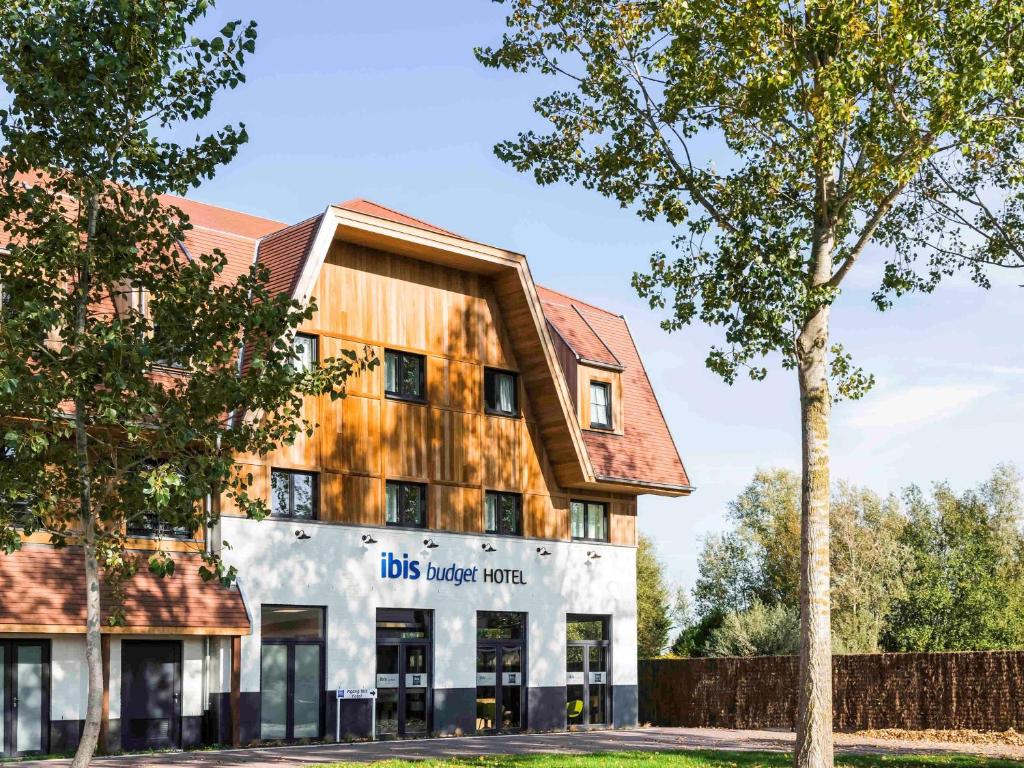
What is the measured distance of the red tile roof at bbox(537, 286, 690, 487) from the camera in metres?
29.8

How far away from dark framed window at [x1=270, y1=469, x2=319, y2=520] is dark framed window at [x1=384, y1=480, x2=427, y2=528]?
65.6 inches

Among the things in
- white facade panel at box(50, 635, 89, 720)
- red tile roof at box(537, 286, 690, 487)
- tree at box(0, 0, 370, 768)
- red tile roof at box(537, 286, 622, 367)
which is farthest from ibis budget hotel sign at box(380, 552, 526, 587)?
tree at box(0, 0, 370, 768)

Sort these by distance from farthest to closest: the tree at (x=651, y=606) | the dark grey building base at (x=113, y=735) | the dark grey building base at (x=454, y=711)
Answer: the tree at (x=651, y=606) → the dark grey building base at (x=454, y=711) → the dark grey building base at (x=113, y=735)

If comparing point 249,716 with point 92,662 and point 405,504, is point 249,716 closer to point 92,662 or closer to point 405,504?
point 405,504

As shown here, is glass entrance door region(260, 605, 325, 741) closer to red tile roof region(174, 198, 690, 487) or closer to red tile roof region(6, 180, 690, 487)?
red tile roof region(6, 180, 690, 487)

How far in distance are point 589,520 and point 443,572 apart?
4.83 metres

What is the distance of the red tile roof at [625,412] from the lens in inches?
1171

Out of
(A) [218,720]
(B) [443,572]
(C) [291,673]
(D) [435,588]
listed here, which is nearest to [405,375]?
(B) [443,572]

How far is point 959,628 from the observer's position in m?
39.3

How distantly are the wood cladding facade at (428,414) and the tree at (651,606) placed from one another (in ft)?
101

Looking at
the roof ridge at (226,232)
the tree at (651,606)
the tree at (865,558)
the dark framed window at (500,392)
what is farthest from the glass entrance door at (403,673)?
the tree at (651,606)

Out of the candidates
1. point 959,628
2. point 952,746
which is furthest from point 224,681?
point 959,628

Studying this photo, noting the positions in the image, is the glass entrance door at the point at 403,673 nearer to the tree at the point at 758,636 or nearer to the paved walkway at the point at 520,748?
the paved walkway at the point at 520,748

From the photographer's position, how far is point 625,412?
102 ft
